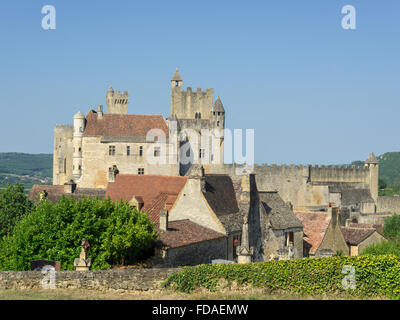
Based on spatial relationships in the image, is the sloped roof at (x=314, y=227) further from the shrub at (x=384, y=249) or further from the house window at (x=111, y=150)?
the house window at (x=111, y=150)

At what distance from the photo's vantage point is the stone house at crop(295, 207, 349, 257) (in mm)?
44625

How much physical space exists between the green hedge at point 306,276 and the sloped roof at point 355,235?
26.0 metres

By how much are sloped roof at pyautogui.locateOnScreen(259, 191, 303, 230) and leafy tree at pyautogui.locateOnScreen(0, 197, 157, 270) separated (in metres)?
13.4

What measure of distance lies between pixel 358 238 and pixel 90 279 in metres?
30.8

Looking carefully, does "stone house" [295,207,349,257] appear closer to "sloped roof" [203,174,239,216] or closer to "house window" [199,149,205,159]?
"sloped roof" [203,174,239,216]

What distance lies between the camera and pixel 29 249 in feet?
95.6

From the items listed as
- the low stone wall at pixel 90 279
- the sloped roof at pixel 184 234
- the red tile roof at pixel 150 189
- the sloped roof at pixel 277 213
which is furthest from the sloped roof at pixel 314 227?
the low stone wall at pixel 90 279

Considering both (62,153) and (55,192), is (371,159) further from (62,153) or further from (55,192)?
(55,192)

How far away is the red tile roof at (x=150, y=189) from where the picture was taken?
3938 cm

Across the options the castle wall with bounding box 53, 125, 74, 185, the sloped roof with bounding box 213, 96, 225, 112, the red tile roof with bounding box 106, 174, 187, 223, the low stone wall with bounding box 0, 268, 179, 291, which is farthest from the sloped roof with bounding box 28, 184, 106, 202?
the low stone wall with bounding box 0, 268, 179, 291

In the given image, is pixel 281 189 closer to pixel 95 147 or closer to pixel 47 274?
pixel 95 147

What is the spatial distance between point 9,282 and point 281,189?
6300cm

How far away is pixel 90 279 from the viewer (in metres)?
21.6
